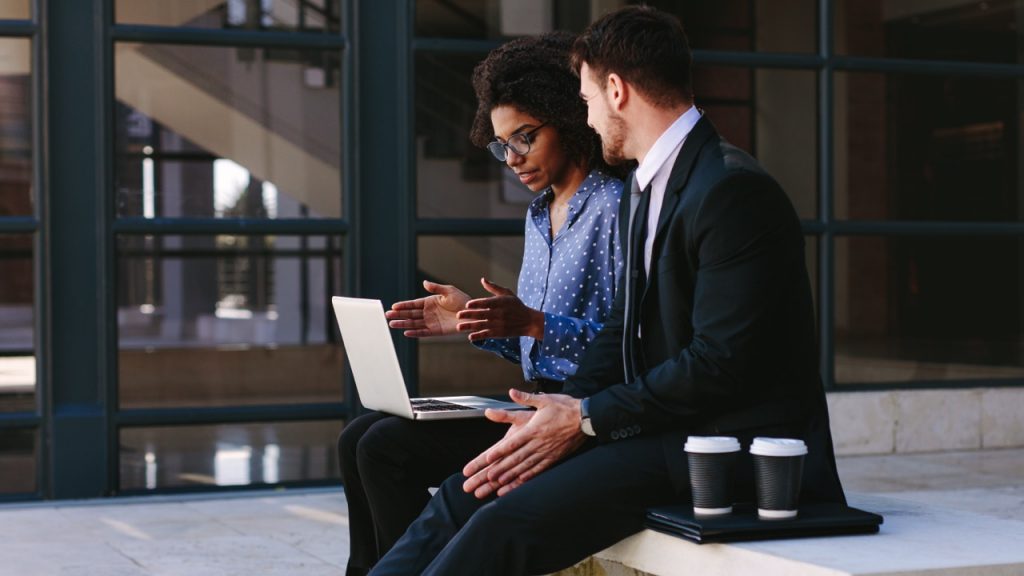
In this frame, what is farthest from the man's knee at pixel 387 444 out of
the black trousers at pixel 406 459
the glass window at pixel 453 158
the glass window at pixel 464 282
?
the glass window at pixel 453 158

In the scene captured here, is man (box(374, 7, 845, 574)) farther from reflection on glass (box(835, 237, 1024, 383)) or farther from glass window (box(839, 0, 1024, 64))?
glass window (box(839, 0, 1024, 64))

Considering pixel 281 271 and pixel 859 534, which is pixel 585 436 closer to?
pixel 859 534

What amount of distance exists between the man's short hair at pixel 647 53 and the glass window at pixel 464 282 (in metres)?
3.38

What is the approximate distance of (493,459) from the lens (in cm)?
258

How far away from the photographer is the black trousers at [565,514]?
2377 millimetres

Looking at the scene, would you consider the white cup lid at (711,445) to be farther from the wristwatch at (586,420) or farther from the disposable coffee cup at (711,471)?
the wristwatch at (586,420)

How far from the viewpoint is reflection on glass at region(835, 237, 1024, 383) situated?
14016 mm

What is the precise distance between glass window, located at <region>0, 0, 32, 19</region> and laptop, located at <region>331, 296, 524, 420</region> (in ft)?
9.45

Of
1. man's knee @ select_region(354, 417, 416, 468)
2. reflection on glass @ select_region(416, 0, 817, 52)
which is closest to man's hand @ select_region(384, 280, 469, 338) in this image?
man's knee @ select_region(354, 417, 416, 468)

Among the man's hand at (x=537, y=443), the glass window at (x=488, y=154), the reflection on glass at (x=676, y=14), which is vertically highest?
the reflection on glass at (x=676, y=14)

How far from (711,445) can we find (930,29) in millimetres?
12530

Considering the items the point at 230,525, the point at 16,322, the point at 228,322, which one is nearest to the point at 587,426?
the point at 230,525

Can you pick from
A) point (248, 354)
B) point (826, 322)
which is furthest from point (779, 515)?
point (248, 354)

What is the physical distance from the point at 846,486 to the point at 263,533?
222 cm
